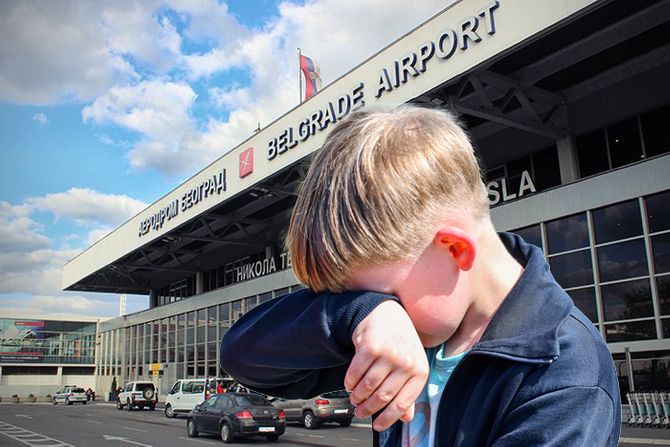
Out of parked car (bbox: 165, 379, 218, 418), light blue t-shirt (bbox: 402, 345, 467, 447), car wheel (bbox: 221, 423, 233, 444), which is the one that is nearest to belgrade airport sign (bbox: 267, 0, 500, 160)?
car wheel (bbox: 221, 423, 233, 444)

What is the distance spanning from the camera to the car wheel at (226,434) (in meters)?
17.5

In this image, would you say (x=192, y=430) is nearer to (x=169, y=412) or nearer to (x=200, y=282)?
(x=169, y=412)

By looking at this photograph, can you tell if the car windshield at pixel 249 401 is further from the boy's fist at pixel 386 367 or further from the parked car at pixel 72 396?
the parked car at pixel 72 396

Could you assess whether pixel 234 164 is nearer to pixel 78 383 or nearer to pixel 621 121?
pixel 621 121

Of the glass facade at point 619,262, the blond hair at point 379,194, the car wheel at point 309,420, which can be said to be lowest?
the car wheel at point 309,420

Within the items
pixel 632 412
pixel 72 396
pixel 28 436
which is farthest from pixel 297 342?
pixel 72 396

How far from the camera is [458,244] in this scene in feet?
3.59

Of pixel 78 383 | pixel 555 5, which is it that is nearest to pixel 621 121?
pixel 555 5

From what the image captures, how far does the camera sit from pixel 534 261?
1.24m

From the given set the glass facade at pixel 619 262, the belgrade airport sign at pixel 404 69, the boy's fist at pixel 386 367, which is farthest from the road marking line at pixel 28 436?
the boy's fist at pixel 386 367

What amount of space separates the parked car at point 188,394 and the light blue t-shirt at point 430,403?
94.2 feet

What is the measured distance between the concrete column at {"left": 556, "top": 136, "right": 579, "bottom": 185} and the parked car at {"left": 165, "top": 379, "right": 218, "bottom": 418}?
755 inches

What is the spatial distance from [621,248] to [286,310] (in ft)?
57.1

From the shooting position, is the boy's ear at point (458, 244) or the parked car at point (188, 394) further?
the parked car at point (188, 394)
